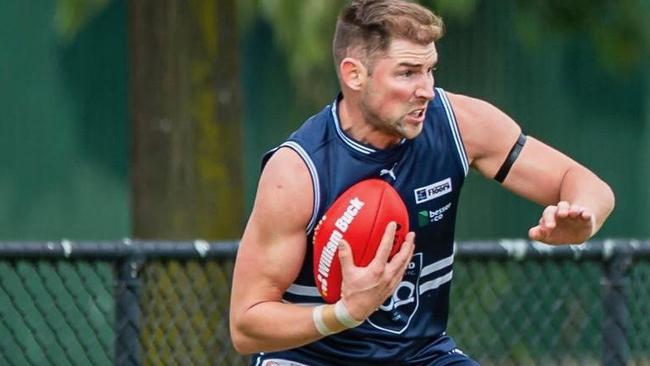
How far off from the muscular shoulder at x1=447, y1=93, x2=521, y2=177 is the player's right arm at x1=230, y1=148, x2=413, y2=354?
0.62 m

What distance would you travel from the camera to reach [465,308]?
6.77m

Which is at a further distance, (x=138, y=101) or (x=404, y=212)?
(x=138, y=101)

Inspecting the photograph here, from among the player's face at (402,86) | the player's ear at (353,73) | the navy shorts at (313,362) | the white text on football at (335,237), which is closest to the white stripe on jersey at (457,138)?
the player's face at (402,86)

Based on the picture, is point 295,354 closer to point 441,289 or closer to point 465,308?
point 441,289

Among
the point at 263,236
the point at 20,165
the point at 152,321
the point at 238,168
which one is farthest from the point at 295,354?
the point at 20,165

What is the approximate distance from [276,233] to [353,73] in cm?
57

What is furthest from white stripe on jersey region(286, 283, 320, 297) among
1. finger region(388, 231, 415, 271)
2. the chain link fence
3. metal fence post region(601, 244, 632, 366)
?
metal fence post region(601, 244, 632, 366)

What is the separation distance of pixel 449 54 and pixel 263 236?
6259 millimetres

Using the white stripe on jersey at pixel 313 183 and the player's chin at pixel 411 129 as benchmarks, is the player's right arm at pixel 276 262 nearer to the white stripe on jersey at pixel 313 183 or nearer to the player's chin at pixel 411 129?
the white stripe on jersey at pixel 313 183

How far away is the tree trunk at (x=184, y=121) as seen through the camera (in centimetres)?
793

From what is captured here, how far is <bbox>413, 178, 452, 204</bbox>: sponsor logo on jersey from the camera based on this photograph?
191 inches

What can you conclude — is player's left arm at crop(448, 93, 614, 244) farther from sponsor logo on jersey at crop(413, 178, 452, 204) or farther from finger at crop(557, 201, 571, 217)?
finger at crop(557, 201, 571, 217)

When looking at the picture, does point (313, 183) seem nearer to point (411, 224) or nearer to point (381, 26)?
point (411, 224)

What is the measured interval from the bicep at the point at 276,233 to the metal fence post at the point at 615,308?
232cm
